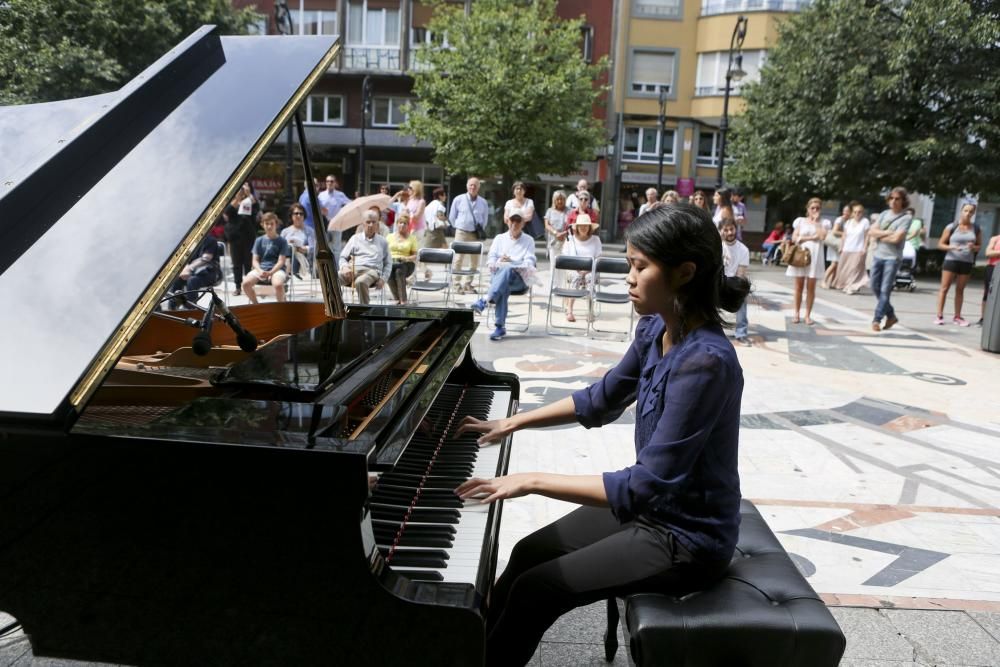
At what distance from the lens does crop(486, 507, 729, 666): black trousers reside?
1939mm

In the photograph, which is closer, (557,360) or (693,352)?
(693,352)

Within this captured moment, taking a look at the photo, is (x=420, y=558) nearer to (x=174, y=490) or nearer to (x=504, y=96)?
(x=174, y=490)

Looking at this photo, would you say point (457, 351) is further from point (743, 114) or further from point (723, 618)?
point (743, 114)

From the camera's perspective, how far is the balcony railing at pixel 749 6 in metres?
30.4

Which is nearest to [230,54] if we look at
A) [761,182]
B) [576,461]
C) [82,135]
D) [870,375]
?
[82,135]

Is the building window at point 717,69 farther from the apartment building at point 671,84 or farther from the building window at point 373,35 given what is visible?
the building window at point 373,35

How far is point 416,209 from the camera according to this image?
1285 cm

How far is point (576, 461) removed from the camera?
4734mm

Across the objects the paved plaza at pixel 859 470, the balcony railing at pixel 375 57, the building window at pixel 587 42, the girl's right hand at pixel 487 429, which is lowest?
the paved plaza at pixel 859 470

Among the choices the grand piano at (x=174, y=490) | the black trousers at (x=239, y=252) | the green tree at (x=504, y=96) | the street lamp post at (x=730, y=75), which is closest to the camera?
the grand piano at (x=174, y=490)

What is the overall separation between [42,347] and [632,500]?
1.39m

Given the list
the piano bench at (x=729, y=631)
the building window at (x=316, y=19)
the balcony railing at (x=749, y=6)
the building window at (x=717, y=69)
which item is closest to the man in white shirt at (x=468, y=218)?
the piano bench at (x=729, y=631)

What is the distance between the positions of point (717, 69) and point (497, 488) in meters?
33.6

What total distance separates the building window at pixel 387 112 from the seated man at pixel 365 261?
23.3 m
